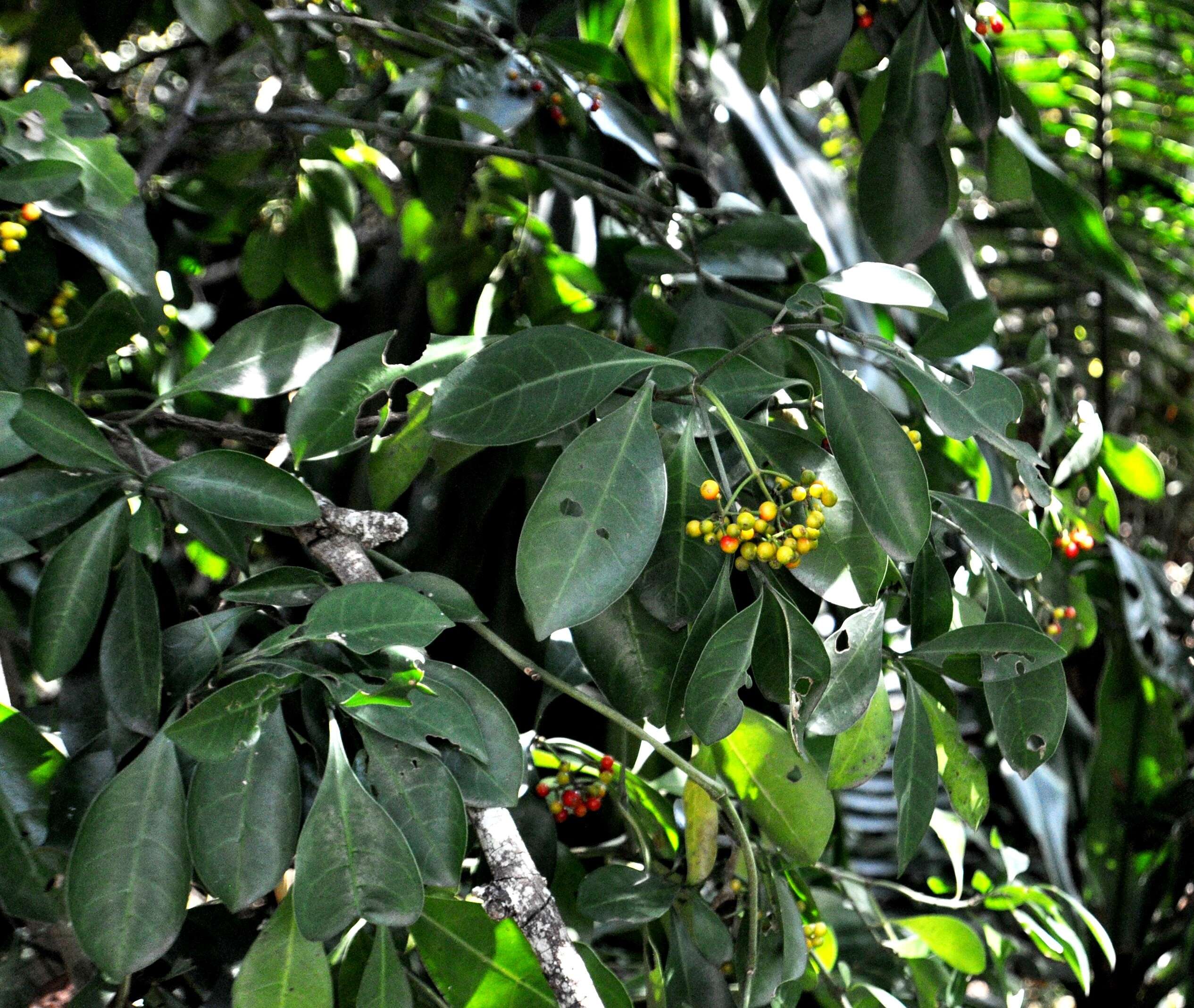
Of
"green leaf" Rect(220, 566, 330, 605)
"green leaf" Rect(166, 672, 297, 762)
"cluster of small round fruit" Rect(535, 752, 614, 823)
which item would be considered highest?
"green leaf" Rect(166, 672, 297, 762)

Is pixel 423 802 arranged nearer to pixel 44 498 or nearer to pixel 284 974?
pixel 284 974

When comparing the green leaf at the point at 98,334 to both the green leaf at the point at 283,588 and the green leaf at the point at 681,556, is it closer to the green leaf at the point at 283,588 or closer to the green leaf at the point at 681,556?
the green leaf at the point at 283,588

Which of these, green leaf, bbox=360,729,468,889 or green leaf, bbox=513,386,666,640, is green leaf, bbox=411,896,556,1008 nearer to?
green leaf, bbox=360,729,468,889

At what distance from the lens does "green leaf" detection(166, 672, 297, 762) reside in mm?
442

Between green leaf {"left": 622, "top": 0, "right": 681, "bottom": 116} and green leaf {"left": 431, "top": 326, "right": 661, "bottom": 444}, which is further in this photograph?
green leaf {"left": 622, "top": 0, "right": 681, "bottom": 116}

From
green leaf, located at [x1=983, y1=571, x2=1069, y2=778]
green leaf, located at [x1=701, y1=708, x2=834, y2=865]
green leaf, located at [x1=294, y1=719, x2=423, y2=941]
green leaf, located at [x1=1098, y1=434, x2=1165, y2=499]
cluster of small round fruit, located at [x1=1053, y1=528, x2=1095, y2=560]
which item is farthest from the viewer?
green leaf, located at [x1=1098, y1=434, x2=1165, y2=499]

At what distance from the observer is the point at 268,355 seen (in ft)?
2.11

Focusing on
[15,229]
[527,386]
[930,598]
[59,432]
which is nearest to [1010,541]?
[930,598]

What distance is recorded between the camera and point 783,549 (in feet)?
1.61

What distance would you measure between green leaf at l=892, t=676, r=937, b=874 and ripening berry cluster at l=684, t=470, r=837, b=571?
0.38 feet

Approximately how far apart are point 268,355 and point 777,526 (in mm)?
326

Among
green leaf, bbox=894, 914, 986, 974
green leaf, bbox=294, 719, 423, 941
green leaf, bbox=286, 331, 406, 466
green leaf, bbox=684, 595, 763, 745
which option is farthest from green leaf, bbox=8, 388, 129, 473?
green leaf, bbox=894, 914, 986, 974

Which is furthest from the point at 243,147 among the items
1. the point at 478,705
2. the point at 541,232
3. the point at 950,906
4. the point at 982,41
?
the point at 950,906

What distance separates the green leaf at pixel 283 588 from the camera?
535 mm
